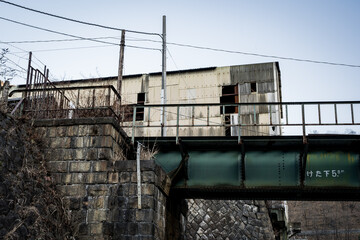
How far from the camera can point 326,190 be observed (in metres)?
13.5

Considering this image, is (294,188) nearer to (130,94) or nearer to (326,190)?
(326,190)

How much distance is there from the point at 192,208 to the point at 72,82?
40.3ft

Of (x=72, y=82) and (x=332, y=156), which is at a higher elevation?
(x=72, y=82)

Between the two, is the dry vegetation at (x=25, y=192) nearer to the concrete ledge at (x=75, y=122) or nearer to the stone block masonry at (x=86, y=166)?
the stone block masonry at (x=86, y=166)

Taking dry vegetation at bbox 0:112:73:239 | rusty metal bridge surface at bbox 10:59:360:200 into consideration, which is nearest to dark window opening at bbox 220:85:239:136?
rusty metal bridge surface at bbox 10:59:360:200

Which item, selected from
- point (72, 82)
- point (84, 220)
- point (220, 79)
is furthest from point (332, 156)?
point (72, 82)

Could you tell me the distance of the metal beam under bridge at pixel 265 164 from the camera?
1336 centimetres

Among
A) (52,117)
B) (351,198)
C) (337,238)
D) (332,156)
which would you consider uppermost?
(52,117)

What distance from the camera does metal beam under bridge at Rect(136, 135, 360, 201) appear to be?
13359 mm

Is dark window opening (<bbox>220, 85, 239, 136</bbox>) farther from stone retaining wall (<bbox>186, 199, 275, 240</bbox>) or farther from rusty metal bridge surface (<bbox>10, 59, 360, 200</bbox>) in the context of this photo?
rusty metal bridge surface (<bbox>10, 59, 360, 200</bbox>)

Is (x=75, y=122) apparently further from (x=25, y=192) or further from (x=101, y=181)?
(x=25, y=192)

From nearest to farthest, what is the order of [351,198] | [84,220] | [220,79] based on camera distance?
[84,220]
[351,198]
[220,79]

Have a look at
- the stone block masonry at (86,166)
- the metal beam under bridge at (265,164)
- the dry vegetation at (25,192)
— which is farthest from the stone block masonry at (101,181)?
the metal beam under bridge at (265,164)

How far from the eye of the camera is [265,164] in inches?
538
